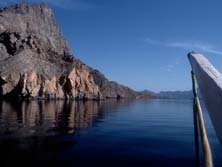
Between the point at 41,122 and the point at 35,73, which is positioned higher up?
the point at 35,73

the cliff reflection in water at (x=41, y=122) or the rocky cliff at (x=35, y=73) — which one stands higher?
the rocky cliff at (x=35, y=73)

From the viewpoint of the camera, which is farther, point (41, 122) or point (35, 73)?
point (35, 73)

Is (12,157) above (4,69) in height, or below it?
below

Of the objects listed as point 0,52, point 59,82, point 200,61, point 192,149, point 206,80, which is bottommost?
point 192,149

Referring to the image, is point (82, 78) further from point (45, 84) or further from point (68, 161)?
point (68, 161)

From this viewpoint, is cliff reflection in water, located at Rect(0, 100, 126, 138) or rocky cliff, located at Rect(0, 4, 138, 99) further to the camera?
rocky cliff, located at Rect(0, 4, 138, 99)

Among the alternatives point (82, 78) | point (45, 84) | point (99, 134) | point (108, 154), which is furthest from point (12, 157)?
point (82, 78)

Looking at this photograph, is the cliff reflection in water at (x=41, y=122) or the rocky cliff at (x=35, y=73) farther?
the rocky cliff at (x=35, y=73)

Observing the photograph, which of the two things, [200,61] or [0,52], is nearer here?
[200,61]

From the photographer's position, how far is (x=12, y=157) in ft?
68.9

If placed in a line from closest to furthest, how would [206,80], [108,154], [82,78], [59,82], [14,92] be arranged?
[206,80] < [108,154] < [14,92] < [59,82] < [82,78]

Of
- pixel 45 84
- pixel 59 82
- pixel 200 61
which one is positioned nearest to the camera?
pixel 200 61

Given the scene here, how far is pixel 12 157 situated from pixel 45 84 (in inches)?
5389

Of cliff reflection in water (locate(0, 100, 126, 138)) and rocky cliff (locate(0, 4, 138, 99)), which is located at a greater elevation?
rocky cliff (locate(0, 4, 138, 99))
